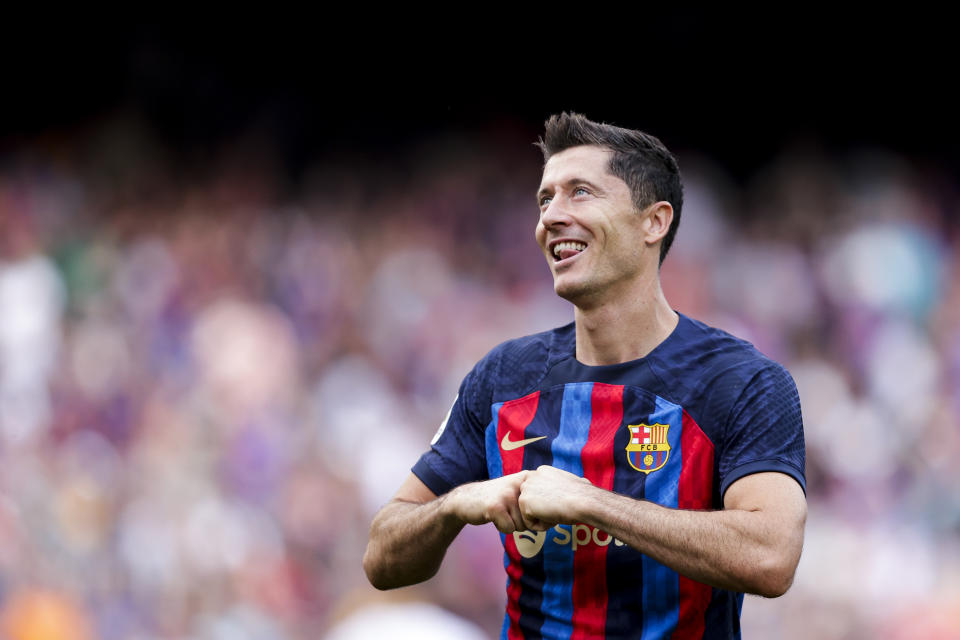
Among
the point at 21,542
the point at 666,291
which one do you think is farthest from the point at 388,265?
the point at 21,542

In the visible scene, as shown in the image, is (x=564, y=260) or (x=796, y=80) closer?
(x=564, y=260)

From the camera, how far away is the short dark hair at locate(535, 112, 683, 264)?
2.83 metres

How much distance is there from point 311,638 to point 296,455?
3.71 ft

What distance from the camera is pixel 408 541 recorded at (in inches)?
100

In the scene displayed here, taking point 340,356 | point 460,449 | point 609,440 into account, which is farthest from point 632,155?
point 340,356

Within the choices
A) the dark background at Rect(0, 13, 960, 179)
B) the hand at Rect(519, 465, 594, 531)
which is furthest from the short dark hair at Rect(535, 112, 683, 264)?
the dark background at Rect(0, 13, 960, 179)

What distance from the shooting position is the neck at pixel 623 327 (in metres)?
2.71

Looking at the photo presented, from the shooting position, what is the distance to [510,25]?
716 cm

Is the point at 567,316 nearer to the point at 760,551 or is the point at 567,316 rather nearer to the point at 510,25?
the point at 510,25

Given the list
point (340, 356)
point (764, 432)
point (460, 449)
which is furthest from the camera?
point (340, 356)

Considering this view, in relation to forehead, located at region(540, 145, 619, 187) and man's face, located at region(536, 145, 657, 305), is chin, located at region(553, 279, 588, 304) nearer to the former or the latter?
man's face, located at region(536, 145, 657, 305)

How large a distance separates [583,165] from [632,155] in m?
0.15

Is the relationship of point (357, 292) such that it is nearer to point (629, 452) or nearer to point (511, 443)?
point (511, 443)

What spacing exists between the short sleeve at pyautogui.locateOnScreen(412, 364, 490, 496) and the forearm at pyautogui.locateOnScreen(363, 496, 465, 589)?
120 mm
